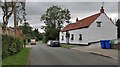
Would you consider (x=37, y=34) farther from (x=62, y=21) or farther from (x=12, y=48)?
(x=12, y=48)

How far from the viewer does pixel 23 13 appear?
49125 mm

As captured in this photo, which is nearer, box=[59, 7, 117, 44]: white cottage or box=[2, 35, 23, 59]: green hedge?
box=[2, 35, 23, 59]: green hedge

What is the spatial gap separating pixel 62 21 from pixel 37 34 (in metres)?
66.4

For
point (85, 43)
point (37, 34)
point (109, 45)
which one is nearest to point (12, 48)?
point (109, 45)

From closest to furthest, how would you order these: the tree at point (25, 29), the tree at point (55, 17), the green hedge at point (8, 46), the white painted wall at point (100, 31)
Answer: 1. the green hedge at point (8, 46)
2. the white painted wall at point (100, 31)
3. the tree at point (55, 17)
4. the tree at point (25, 29)

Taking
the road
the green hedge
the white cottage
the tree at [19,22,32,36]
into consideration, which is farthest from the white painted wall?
the tree at [19,22,32,36]

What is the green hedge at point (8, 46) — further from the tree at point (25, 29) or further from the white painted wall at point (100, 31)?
→ the tree at point (25, 29)

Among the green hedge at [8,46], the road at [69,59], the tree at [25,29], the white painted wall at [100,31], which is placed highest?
the tree at [25,29]

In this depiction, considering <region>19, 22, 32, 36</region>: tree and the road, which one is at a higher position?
<region>19, 22, 32, 36</region>: tree

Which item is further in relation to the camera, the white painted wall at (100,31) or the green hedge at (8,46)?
the white painted wall at (100,31)

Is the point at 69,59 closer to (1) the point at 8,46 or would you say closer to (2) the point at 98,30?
(1) the point at 8,46

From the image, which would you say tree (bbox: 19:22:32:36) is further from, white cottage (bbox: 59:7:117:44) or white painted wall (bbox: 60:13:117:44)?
white painted wall (bbox: 60:13:117:44)

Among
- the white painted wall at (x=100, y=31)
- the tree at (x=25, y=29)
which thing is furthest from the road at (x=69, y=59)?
the tree at (x=25, y=29)

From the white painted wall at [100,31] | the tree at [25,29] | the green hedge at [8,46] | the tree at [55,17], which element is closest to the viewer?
the green hedge at [8,46]
